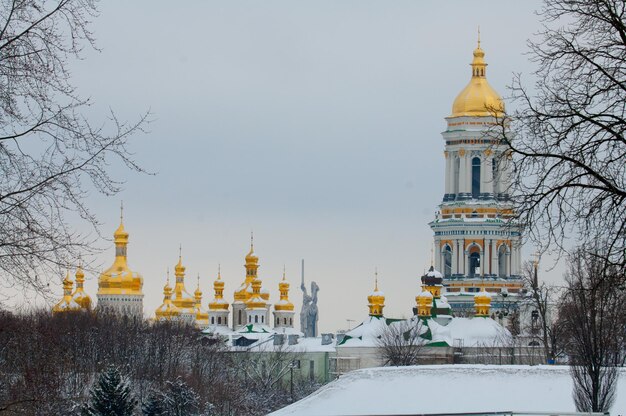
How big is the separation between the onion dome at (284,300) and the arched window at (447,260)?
15.7 m

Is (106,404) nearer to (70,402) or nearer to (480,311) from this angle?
(70,402)

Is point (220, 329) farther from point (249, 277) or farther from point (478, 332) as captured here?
point (478, 332)

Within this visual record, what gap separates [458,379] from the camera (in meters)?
66.9

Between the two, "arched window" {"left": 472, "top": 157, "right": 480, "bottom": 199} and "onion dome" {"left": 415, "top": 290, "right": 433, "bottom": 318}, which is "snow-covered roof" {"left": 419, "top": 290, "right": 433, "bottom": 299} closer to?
"onion dome" {"left": 415, "top": 290, "right": 433, "bottom": 318}

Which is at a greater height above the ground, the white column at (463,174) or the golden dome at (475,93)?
the golden dome at (475,93)

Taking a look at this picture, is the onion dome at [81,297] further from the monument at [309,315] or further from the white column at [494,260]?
the white column at [494,260]

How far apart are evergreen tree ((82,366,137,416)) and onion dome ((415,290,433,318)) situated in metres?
63.8

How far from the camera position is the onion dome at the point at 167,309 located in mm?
151238

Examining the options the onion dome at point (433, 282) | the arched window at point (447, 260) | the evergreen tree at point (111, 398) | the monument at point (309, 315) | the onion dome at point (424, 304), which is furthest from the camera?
the monument at point (309, 315)

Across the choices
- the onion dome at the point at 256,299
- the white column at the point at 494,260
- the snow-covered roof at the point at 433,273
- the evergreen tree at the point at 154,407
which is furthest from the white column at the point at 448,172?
the evergreen tree at the point at 154,407

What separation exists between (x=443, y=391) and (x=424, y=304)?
191 ft

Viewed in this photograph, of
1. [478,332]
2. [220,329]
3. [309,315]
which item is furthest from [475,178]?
[309,315]

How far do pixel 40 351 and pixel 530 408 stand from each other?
80.7ft

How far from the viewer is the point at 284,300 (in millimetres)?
156625
